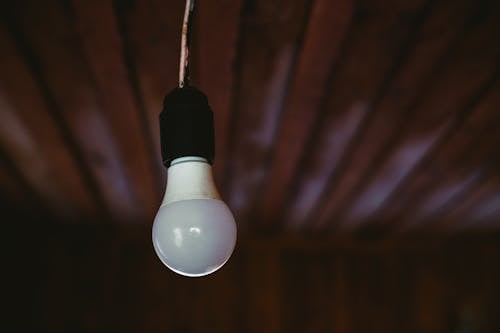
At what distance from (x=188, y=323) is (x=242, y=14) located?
7.23 ft

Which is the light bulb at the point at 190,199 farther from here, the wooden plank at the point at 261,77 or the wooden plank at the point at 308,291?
the wooden plank at the point at 308,291

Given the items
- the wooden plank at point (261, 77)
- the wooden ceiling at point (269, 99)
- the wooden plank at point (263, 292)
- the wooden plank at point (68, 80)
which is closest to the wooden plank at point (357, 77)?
the wooden ceiling at point (269, 99)

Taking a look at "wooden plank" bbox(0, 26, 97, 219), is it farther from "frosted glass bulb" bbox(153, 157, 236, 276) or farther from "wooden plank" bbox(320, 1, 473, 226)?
"wooden plank" bbox(320, 1, 473, 226)

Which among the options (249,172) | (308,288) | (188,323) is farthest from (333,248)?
A: (249,172)

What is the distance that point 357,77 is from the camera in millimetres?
1510

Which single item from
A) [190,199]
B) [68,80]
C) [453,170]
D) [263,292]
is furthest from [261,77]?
[263,292]

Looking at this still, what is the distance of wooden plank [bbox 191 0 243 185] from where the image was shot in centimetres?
120

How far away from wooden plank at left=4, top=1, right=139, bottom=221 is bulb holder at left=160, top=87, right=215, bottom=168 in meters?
Result: 0.53

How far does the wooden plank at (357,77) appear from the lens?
1245 millimetres

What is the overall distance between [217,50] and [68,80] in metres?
0.42

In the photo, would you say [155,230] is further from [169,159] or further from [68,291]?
[68,291]

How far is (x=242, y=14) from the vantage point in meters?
1.23

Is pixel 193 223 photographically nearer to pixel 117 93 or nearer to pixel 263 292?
pixel 117 93

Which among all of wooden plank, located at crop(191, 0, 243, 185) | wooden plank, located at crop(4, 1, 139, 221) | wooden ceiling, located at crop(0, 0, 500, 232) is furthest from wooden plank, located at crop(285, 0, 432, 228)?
wooden plank, located at crop(4, 1, 139, 221)
